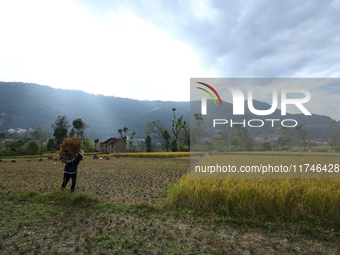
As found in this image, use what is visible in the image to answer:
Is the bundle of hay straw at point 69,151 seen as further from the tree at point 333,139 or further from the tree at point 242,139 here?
the tree at point 333,139

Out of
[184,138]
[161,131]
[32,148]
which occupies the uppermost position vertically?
[161,131]

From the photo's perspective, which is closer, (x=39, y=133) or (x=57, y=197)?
(x=57, y=197)

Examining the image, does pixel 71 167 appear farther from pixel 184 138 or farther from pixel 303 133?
pixel 184 138

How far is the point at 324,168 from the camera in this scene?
279 inches

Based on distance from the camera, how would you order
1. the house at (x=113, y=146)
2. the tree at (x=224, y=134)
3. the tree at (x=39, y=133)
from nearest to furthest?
1. the tree at (x=224, y=134)
2. the house at (x=113, y=146)
3. the tree at (x=39, y=133)

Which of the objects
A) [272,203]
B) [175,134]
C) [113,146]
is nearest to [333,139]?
[272,203]

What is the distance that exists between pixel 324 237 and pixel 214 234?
6.89ft

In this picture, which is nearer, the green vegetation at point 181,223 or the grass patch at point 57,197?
the green vegetation at point 181,223

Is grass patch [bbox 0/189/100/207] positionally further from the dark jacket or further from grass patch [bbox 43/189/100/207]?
the dark jacket

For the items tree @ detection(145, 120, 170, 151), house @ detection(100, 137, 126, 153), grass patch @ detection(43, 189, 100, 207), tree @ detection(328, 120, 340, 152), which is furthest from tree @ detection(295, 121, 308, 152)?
house @ detection(100, 137, 126, 153)

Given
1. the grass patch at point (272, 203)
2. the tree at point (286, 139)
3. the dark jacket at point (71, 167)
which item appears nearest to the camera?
the grass patch at point (272, 203)

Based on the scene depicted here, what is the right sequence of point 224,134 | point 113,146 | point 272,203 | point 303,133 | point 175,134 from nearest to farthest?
point 272,203
point 303,133
point 224,134
point 175,134
point 113,146

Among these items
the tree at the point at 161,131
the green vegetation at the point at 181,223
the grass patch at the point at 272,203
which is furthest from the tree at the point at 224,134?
the tree at the point at 161,131

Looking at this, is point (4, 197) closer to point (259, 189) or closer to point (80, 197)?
point (80, 197)
